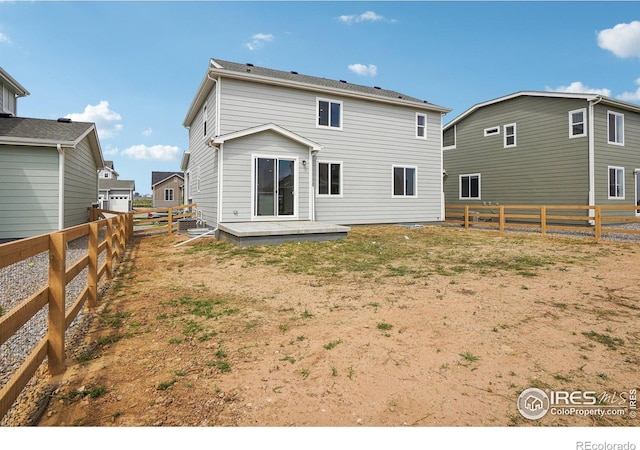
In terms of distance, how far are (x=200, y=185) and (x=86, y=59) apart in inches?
252

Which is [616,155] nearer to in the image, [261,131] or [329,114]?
[329,114]

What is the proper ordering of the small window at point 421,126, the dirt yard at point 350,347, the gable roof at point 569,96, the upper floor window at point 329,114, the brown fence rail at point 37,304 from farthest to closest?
1. the small window at point 421,126
2. the gable roof at point 569,96
3. the upper floor window at point 329,114
4. the dirt yard at point 350,347
5. the brown fence rail at point 37,304

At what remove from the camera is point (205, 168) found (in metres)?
13.0

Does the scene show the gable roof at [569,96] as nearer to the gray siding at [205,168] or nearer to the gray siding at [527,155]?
the gray siding at [527,155]

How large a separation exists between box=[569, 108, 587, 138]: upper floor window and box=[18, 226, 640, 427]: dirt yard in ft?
39.0

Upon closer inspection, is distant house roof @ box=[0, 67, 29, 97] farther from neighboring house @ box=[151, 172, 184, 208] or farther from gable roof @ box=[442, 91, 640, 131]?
neighboring house @ box=[151, 172, 184, 208]

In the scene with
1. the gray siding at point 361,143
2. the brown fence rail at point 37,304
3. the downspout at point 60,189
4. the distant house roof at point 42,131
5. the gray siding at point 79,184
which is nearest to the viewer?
the brown fence rail at point 37,304

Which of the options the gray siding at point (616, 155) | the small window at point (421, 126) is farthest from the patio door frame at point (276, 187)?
the gray siding at point (616, 155)

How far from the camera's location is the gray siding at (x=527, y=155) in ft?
50.6

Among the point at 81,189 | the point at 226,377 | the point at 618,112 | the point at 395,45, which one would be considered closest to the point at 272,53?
the point at 395,45

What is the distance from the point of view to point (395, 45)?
520 inches

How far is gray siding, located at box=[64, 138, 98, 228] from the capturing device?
1066 centimetres

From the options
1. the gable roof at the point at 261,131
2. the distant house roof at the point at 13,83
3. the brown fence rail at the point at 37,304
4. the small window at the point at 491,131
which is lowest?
the brown fence rail at the point at 37,304

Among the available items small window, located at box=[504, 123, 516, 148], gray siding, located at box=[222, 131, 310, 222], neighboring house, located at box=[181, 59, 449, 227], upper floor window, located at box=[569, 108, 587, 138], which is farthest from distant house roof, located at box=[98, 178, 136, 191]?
upper floor window, located at box=[569, 108, 587, 138]
